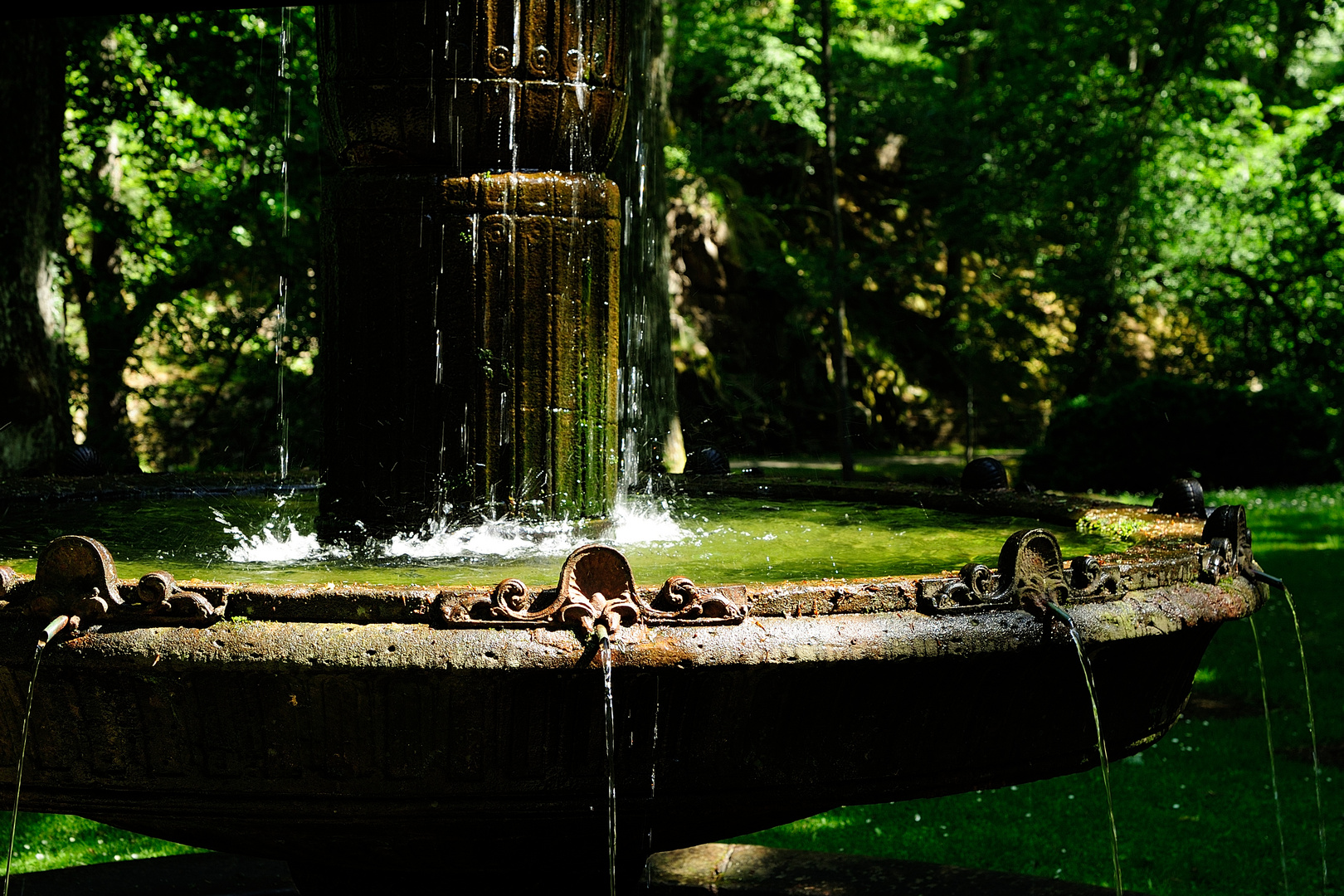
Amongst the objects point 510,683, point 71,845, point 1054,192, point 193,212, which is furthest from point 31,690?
point 1054,192

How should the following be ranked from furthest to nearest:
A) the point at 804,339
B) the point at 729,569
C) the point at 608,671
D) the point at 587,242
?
the point at 804,339
the point at 587,242
the point at 729,569
the point at 608,671

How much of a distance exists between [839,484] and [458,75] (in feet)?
8.39

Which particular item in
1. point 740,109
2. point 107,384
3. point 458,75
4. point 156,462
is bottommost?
point 156,462

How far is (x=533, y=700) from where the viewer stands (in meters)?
2.52

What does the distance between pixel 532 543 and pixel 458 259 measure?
0.83 m

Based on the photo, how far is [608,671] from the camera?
2447 mm

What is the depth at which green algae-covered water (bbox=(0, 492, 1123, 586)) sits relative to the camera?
334 cm

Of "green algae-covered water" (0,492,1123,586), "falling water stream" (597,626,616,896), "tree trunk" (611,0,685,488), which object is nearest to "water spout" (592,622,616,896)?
"falling water stream" (597,626,616,896)

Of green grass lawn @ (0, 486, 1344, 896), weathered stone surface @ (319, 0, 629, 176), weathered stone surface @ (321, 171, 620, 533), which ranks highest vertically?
weathered stone surface @ (319, 0, 629, 176)

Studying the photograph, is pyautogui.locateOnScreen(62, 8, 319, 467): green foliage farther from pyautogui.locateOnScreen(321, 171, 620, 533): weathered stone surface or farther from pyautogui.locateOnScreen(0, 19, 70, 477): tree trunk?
pyautogui.locateOnScreen(321, 171, 620, 533): weathered stone surface

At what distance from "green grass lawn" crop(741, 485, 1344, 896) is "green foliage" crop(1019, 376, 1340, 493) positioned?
8.48 metres

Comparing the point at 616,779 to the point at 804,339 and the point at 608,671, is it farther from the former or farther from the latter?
the point at 804,339

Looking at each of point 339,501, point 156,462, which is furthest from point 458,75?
point 156,462

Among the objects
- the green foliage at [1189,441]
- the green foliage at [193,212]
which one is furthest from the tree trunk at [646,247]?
the green foliage at [1189,441]
